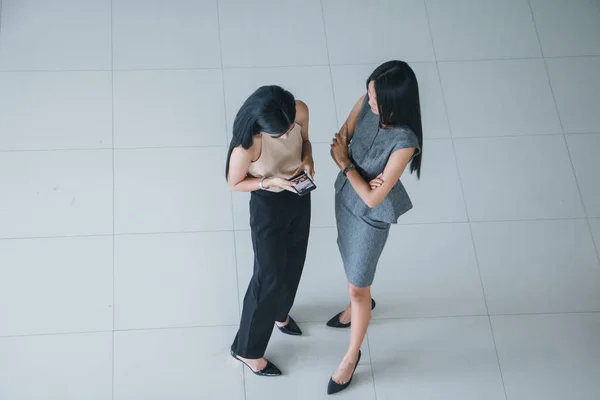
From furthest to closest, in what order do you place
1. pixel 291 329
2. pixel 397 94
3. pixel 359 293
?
pixel 291 329
pixel 359 293
pixel 397 94

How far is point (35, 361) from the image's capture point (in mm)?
2508

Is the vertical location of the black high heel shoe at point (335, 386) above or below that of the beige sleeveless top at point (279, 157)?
below

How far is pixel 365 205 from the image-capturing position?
208 cm

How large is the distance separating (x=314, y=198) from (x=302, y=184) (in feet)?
3.03

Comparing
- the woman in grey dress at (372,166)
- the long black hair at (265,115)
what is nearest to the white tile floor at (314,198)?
the woman in grey dress at (372,166)

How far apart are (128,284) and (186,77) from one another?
3.70 ft

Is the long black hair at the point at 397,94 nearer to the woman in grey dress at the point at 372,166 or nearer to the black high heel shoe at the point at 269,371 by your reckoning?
the woman in grey dress at the point at 372,166

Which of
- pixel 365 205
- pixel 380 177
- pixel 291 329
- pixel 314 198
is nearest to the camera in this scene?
pixel 380 177

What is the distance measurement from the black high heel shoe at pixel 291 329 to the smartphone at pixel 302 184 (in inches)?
31.6

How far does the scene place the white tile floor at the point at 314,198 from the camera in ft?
8.45

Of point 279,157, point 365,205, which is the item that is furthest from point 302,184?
point 365,205

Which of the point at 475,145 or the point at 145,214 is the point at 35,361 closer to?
the point at 145,214

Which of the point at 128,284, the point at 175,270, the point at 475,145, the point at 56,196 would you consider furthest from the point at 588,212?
the point at 56,196

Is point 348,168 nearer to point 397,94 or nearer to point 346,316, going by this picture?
point 397,94
